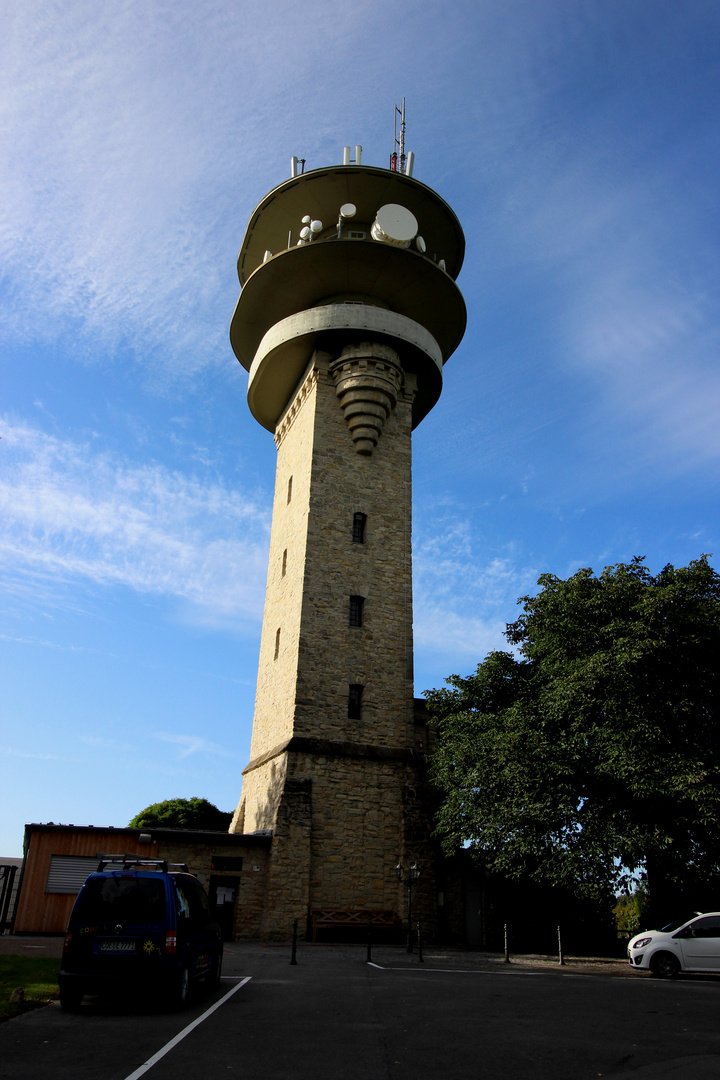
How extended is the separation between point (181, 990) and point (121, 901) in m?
1.31

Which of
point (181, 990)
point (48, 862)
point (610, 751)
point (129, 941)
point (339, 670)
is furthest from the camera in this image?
point (339, 670)

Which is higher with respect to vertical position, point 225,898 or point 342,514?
point 342,514

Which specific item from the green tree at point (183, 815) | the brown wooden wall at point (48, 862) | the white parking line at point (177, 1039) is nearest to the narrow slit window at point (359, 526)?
the brown wooden wall at point (48, 862)

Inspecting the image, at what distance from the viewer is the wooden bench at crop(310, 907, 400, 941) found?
74.1ft

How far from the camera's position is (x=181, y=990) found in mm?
9750

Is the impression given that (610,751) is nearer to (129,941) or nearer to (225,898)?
(225,898)

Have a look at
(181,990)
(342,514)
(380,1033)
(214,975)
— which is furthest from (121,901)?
(342,514)

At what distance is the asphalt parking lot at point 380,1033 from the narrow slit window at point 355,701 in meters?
12.5

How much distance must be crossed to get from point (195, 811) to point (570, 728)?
3330 centimetres

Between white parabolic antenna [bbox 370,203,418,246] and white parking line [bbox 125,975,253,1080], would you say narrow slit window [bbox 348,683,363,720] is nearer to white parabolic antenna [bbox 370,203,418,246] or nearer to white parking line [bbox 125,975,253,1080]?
white parking line [bbox 125,975,253,1080]

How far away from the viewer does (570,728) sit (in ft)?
68.6

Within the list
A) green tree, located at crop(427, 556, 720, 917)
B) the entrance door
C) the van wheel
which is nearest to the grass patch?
the van wheel

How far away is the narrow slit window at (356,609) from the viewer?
2739cm

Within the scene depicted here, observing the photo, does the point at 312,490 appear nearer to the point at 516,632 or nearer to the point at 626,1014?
the point at 516,632
